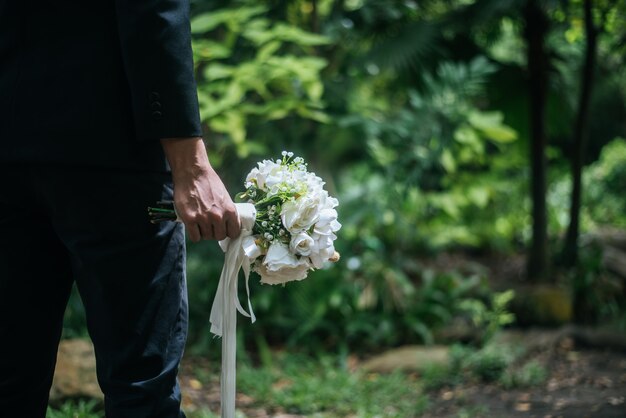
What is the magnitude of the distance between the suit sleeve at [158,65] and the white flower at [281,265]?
1.10ft

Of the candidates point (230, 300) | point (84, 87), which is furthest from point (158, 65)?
point (230, 300)

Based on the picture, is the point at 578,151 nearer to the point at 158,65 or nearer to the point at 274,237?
the point at 274,237

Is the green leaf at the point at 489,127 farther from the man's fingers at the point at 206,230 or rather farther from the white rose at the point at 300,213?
the man's fingers at the point at 206,230

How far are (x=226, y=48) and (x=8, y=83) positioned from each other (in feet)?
8.60

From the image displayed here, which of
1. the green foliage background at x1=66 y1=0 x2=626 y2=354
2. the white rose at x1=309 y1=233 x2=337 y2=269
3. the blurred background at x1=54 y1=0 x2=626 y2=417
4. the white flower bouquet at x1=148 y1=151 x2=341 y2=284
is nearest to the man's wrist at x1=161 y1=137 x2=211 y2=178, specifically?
the white flower bouquet at x1=148 y1=151 x2=341 y2=284

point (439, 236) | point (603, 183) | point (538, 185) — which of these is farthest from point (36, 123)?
point (603, 183)

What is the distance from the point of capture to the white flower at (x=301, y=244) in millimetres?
1855

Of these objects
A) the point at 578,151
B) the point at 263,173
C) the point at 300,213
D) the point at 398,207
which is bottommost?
the point at 398,207

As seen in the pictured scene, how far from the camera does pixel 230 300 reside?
194cm

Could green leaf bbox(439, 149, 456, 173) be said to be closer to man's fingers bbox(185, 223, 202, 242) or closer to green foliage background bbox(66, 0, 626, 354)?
green foliage background bbox(66, 0, 626, 354)

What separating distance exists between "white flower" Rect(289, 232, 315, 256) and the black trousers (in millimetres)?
266

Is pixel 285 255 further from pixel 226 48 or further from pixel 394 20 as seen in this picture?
pixel 394 20

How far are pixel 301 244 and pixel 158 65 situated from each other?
20.5 inches

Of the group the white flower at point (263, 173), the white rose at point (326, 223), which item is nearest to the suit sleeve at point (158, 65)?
the white flower at point (263, 173)
